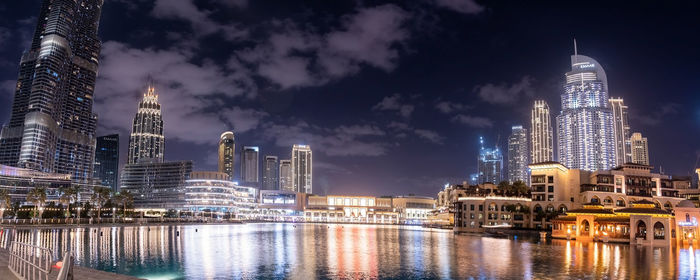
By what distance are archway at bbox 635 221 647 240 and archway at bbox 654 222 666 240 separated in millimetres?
2016

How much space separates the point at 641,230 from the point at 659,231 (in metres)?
3.41

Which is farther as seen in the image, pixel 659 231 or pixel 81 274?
pixel 659 231

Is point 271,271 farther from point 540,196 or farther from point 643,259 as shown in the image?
point 540,196

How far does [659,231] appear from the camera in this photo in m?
97.4

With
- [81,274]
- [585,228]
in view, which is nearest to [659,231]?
[585,228]

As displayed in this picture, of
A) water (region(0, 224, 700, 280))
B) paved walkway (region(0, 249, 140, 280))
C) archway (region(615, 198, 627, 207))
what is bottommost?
water (region(0, 224, 700, 280))

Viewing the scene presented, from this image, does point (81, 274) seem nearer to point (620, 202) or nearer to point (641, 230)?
point (641, 230)

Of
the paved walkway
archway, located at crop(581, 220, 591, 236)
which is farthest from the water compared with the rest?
archway, located at crop(581, 220, 591, 236)

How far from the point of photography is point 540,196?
511 ft

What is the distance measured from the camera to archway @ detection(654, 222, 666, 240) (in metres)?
96.2

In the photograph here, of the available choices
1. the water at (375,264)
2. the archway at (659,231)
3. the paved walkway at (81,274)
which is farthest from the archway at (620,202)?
the paved walkway at (81,274)

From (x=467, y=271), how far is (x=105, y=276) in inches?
1344

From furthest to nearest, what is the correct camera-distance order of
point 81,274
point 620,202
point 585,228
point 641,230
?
point 620,202
point 585,228
point 641,230
point 81,274

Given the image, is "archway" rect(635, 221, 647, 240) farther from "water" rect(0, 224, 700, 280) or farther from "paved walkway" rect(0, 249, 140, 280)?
"paved walkway" rect(0, 249, 140, 280)
